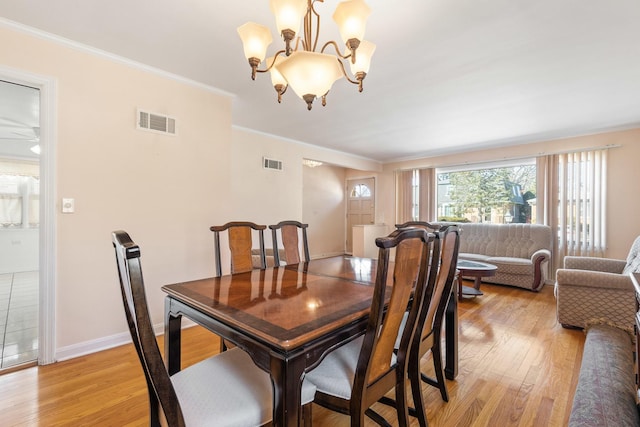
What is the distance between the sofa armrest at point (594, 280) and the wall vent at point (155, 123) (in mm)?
4043

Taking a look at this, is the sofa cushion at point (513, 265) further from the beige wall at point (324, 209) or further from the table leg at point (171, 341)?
the table leg at point (171, 341)

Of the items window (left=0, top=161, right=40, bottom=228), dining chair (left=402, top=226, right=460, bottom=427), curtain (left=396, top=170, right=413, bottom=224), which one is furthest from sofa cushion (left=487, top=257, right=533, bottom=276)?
window (left=0, top=161, right=40, bottom=228)

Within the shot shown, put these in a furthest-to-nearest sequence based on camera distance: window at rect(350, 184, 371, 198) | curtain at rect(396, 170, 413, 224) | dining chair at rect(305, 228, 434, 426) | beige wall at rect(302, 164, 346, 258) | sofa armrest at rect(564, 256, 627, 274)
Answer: window at rect(350, 184, 371, 198)
beige wall at rect(302, 164, 346, 258)
curtain at rect(396, 170, 413, 224)
sofa armrest at rect(564, 256, 627, 274)
dining chair at rect(305, 228, 434, 426)

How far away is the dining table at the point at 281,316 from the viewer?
3.00ft

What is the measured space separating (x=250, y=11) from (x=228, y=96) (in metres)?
1.41

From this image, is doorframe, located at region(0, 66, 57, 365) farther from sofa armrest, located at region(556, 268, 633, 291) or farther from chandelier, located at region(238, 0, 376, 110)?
sofa armrest, located at region(556, 268, 633, 291)

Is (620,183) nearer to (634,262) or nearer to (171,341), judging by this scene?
(634,262)

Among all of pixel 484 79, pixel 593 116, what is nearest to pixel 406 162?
pixel 593 116

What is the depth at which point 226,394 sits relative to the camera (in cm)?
106

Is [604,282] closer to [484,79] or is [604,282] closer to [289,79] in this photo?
[484,79]

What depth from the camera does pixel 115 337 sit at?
7.91ft

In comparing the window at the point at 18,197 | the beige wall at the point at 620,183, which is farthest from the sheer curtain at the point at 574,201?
the window at the point at 18,197

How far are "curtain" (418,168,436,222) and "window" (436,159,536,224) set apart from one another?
139 mm

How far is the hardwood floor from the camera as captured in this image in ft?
5.18
